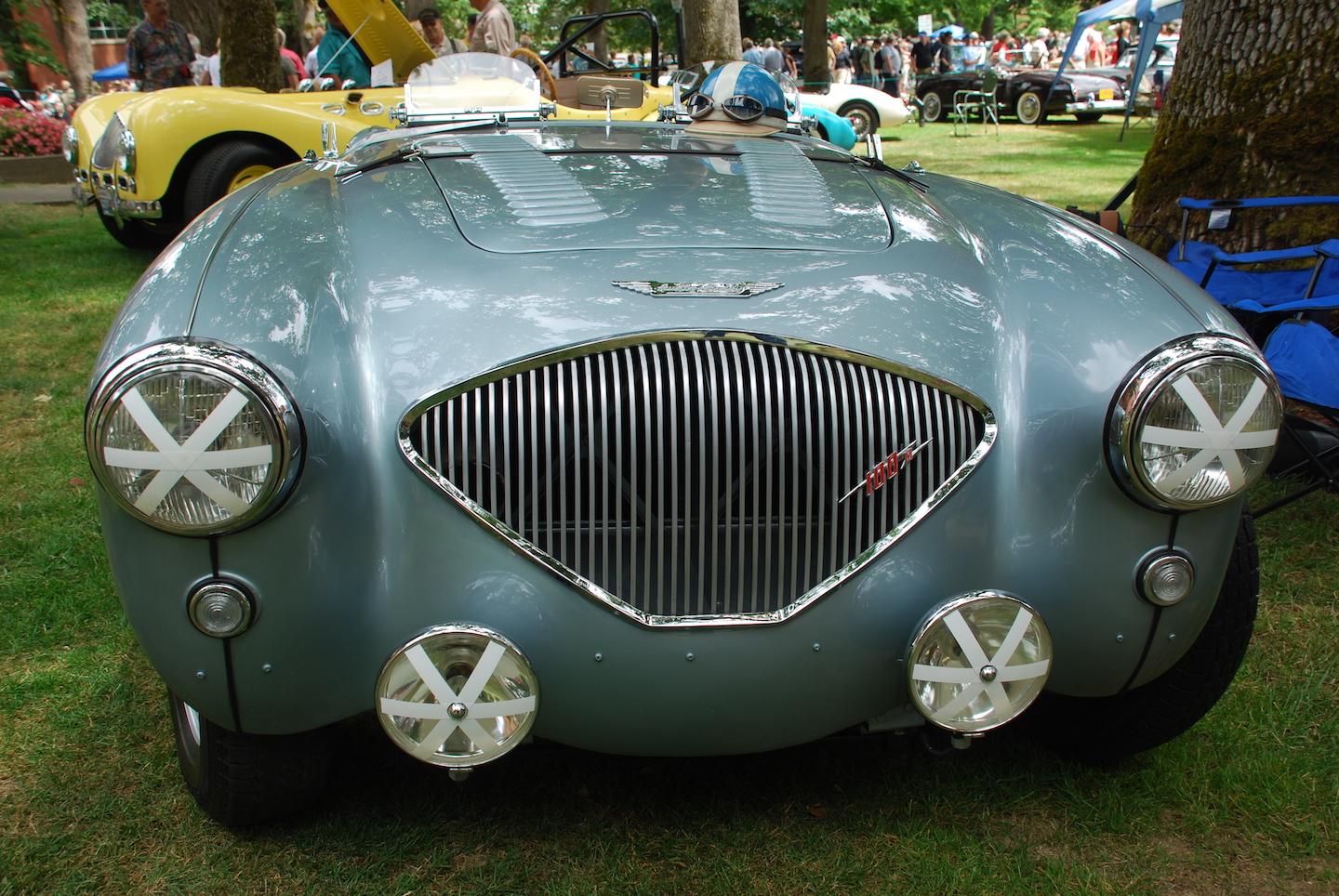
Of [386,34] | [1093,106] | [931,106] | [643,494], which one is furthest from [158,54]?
[1093,106]

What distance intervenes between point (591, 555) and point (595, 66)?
5.29 metres

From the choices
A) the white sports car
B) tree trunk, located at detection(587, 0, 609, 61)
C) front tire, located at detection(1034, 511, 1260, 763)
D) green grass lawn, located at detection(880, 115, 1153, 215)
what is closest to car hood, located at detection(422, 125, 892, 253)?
front tire, located at detection(1034, 511, 1260, 763)

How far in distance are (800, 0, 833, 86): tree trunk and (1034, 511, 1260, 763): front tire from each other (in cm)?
1860

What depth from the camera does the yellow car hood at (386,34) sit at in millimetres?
5277

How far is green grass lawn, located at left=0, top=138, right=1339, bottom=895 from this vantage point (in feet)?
6.81

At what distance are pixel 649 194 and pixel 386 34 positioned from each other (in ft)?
11.4

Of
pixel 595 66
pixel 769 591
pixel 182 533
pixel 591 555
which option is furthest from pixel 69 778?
pixel 595 66

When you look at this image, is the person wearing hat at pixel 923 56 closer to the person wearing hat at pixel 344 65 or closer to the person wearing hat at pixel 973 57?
the person wearing hat at pixel 973 57

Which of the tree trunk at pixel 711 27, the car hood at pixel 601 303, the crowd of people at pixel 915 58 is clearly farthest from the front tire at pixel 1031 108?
the car hood at pixel 601 303

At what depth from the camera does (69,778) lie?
2.34m

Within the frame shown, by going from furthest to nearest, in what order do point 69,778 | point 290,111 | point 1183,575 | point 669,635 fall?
point 290,111, point 69,778, point 1183,575, point 669,635

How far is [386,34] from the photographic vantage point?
5.33 metres

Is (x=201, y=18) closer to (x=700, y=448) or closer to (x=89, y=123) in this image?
(x=89, y=123)

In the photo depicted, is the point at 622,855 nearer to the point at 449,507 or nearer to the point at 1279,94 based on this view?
the point at 449,507
